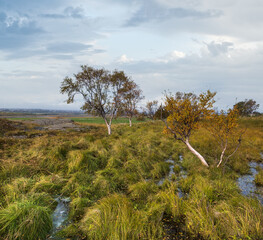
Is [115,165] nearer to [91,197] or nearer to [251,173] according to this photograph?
[91,197]

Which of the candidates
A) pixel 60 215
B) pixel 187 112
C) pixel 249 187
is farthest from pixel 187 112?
pixel 60 215

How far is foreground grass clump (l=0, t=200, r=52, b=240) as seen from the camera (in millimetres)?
4375

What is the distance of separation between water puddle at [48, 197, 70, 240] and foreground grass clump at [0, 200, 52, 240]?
0.25 metres

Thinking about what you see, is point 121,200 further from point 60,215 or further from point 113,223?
point 60,215

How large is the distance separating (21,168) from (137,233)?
8.45 m

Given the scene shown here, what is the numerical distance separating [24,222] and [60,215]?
175 centimetres

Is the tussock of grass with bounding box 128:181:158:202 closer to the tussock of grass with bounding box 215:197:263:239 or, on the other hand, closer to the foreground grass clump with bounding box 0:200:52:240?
the tussock of grass with bounding box 215:197:263:239

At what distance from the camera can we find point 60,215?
6.01m

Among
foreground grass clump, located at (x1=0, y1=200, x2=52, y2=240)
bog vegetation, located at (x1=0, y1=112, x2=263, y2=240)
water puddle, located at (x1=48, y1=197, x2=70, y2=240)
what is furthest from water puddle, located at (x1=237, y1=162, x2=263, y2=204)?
foreground grass clump, located at (x1=0, y1=200, x2=52, y2=240)

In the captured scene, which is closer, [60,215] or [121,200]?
[121,200]

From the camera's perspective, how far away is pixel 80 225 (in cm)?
514

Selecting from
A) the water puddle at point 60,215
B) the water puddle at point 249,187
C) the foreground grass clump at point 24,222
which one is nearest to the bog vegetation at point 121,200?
the foreground grass clump at point 24,222

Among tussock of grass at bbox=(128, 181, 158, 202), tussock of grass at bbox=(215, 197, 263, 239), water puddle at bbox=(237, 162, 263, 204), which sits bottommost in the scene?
water puddle at bbox=(237, 162, 263, 204)

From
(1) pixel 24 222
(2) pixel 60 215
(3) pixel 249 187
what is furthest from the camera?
(3) pixel 249 187
